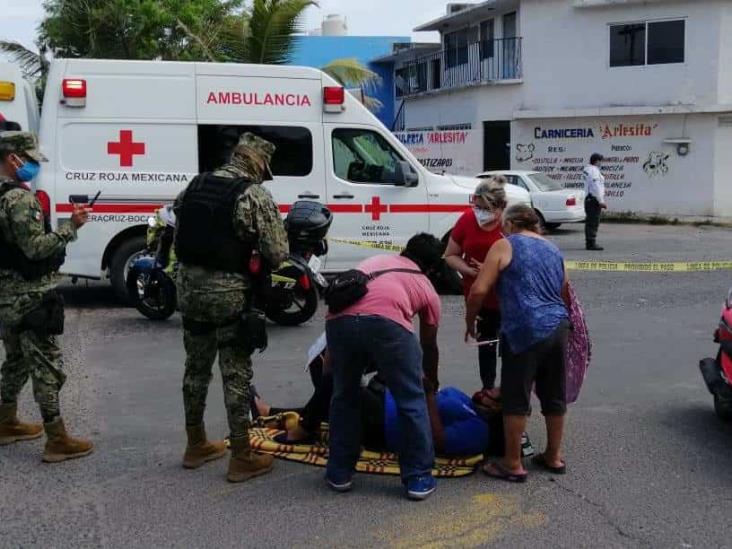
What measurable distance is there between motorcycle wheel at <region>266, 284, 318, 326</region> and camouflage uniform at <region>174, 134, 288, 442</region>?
151 inches

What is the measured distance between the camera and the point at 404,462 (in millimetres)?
4547

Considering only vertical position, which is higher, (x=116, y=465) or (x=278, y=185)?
(x=278, y=185)

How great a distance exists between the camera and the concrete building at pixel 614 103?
76.6 ft

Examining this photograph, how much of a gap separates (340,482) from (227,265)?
1289 mm

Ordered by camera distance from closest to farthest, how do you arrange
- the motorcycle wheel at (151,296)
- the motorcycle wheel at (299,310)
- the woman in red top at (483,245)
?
1. the woman in red top at (483,245)
2. the motorcycle wheel at (299,310)
3. the motorcycle wheel at (151,296)

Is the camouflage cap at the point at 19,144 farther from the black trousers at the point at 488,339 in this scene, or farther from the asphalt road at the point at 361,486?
the black trousers at the point at 488,339

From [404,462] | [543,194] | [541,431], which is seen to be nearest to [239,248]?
[404,462]

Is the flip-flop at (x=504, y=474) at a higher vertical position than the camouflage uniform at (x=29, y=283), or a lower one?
lower

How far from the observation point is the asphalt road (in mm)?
4156

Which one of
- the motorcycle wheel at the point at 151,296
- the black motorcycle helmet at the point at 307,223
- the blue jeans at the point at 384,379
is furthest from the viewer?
the motorcycle wheel at the point at 151,296

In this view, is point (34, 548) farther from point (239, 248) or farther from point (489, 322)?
point (489, 322)

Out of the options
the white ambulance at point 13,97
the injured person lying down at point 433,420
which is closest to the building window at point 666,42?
the white ambulance at point 13,97

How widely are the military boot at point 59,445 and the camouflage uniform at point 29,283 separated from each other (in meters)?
0.06

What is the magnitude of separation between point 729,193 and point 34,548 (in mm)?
22742
